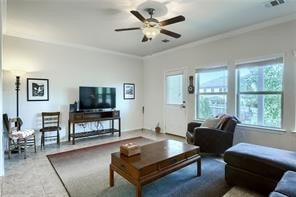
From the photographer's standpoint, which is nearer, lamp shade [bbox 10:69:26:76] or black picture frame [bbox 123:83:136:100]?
lamp shade [bbox 10:69:26:76]

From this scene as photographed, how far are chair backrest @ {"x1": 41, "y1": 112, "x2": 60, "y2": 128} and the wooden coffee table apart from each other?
2.88m

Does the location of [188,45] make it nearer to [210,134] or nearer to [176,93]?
[176,93]

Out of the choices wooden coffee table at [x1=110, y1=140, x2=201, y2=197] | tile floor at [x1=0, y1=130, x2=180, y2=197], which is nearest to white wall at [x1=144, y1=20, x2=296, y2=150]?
wooden coffee table at [x1=110, y1=140, x2=201, y2=197]

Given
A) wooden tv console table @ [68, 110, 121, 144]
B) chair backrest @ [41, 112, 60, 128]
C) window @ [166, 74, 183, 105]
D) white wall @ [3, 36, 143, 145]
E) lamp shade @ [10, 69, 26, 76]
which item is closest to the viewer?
lamp shade @ [10, 69, 26, 76]

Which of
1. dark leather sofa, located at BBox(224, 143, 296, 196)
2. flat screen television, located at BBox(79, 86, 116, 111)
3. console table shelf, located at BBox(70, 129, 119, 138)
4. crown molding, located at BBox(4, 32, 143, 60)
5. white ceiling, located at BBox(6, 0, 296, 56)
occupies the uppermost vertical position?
white ceiling, located at BBox(6, 0, 296, 56)

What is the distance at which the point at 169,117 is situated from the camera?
19.3 ft

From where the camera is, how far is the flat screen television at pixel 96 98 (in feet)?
16.5

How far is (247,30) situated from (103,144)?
4324 mm

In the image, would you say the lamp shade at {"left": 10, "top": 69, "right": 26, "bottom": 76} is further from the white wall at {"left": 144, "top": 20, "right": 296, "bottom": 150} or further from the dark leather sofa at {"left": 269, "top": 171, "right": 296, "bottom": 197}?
the dark leather sofa at {"left": 269, "top": 171, "right": 296, "bottom": 197}

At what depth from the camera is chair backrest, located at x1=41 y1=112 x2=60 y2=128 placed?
456cm

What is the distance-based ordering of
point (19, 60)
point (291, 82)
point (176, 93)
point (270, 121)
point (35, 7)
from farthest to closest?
point (176, 93), point (19, 60), point (270, 121), point (291, 82), point (35, 7)

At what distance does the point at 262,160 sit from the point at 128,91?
476cm

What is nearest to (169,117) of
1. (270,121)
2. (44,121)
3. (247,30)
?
(270,121)

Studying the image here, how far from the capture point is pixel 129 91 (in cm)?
642
